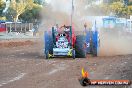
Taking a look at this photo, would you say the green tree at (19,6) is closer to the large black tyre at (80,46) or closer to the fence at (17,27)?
the fence at (17,27)

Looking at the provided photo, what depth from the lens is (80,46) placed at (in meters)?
25.7

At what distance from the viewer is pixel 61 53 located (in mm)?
25016

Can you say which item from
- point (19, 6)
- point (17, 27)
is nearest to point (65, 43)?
point (17, 27)

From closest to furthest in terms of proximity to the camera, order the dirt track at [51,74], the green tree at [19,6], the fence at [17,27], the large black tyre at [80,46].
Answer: the dirt track at [51,74] → the large black tyre at [80,46] → the fence at [17,27] → the green tree at [19,6]

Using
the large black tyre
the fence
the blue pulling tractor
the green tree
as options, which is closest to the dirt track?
the blue pulling tractor

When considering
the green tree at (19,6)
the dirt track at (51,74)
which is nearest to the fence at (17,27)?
the green tree at (19,6)

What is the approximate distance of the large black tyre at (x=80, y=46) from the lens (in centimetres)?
2548

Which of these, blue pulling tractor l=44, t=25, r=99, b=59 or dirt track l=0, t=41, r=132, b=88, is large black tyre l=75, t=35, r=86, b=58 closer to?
blue pulling tractor l=44, t=25, r=99, b=59

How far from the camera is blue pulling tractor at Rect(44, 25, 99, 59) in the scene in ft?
82.2

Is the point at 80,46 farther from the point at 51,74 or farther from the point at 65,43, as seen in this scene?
the point at 51,74

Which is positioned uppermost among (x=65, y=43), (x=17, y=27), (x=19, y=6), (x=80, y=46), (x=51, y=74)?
(x=19, y=6)

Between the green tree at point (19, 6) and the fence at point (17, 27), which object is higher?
the green tree at point (19, 6)

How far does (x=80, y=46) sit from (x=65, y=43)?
0.93 metres

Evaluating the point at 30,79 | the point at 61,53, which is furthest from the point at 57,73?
the point at 61,53
